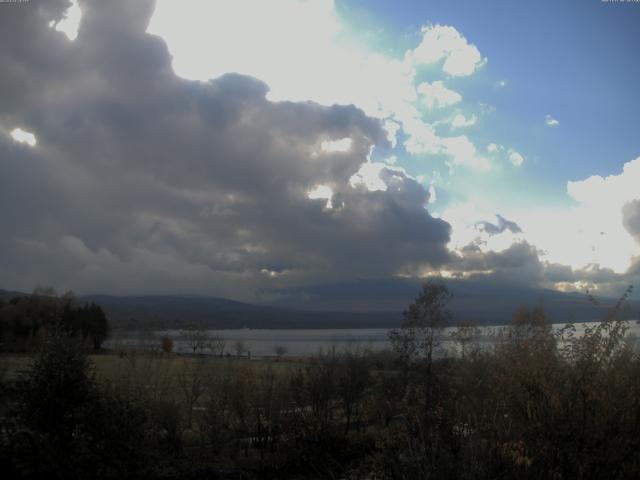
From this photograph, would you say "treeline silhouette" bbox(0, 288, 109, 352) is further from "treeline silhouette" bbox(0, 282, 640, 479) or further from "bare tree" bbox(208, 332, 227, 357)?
"treeline silhouette" bbox(0, 282, 640, 479)

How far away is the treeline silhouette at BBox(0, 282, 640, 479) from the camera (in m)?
6.19

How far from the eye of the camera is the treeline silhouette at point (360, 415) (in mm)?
6191

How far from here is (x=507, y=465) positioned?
6.44 meters

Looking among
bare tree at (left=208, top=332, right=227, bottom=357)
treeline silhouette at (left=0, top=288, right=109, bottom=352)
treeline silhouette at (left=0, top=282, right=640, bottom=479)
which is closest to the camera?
treeline silhouette at (left=0, top=282, right=640, bottom=479)

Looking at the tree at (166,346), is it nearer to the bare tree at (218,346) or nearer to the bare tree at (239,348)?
the bare tree at (218,346)

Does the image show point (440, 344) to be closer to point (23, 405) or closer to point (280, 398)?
point (280, 398)

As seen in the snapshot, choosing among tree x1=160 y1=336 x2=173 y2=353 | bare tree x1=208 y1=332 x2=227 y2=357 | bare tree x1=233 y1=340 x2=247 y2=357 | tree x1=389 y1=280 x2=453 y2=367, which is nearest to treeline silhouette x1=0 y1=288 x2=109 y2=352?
tree x1=160 y1=336 x2=173 y2=353

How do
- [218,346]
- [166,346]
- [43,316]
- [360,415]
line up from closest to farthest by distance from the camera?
[360,415] < [218,346] < [166,346] < [43,316]

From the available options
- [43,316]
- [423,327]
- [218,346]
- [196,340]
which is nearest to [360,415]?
[423,327]

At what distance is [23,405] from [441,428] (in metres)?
7.67

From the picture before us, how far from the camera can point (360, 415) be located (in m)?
17.3

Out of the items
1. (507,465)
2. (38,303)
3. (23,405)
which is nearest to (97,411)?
(23,405)

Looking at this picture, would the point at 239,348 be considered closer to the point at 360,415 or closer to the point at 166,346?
the point at 166,346

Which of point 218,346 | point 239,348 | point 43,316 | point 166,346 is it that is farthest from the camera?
point 43,316
